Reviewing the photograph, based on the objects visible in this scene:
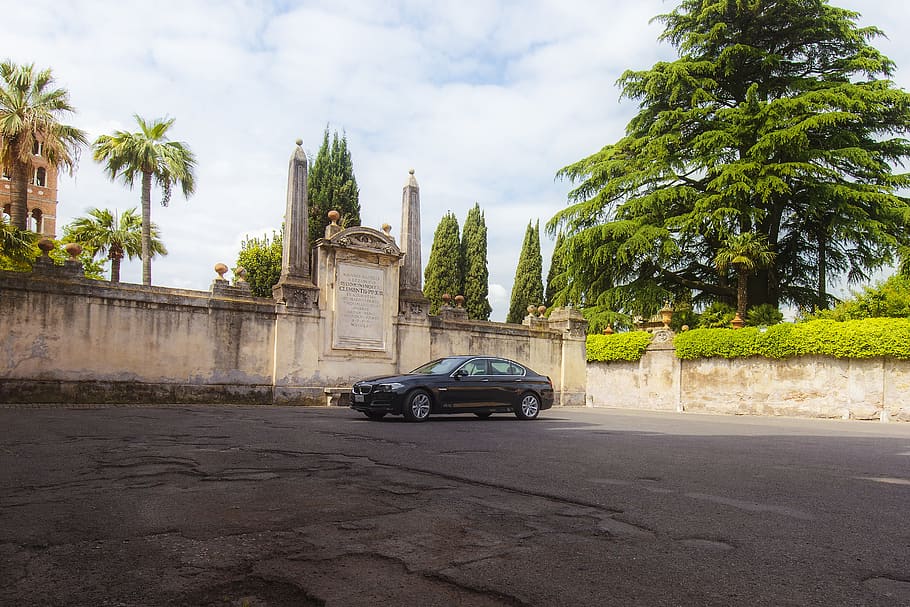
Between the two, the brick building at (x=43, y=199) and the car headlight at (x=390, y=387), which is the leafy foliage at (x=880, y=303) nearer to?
the car headlight at (x=390, y=387)

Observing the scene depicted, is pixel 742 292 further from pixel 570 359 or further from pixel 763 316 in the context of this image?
pixel 570 359

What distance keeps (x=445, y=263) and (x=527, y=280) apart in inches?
243

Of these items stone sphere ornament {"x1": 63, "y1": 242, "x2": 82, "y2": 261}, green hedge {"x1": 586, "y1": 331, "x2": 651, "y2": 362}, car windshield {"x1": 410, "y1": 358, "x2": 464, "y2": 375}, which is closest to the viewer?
car windshield {"x1": 410, "y1": 358, "x2": 464, "y2": 375}

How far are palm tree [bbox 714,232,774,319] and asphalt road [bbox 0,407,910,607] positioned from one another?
20205mm

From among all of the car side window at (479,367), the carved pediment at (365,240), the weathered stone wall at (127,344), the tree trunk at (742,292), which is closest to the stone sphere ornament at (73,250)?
the weathered stone wall at (127,344)

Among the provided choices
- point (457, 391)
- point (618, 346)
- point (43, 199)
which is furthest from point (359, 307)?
point (43, 199)

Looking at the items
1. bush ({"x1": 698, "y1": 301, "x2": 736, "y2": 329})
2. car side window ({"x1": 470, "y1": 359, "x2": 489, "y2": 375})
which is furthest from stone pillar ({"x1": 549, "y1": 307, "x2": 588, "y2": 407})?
car side window ({"x1": 470, "y1": 359, "x2": 489, "y2": 375})

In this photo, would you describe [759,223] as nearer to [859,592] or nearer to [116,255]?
[859,592]

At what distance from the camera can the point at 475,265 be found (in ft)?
164

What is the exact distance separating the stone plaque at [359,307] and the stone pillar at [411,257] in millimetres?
931

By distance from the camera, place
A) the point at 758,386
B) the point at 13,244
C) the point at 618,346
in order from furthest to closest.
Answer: the point at 618,346 → the point at 758,386 → the point at 13,244

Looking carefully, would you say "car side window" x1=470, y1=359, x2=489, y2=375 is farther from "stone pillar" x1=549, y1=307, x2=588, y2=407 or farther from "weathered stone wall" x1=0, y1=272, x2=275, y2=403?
"stone pillar" x1=549, y1=307, x2=588, y2=407

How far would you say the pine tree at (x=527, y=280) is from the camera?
48656 millimetres

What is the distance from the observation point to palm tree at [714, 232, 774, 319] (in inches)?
1096
